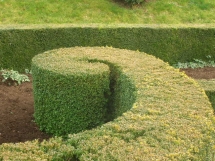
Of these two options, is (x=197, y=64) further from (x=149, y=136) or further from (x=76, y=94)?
(x=149, y=136)

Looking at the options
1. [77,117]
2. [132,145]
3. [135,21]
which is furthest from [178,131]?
[135,21]

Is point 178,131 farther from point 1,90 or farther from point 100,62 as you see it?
point 1,90

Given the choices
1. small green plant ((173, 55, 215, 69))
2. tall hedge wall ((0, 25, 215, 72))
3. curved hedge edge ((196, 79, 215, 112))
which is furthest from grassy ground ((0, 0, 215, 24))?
curved hedge edge ((196, 79, 215, 112))

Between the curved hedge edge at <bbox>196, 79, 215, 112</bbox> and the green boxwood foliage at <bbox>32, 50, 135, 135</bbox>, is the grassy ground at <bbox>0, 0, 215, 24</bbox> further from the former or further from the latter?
the curved hedge edge at <bbox>196, 79, 215, 112</bbox>

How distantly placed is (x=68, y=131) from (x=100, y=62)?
54.9 inches

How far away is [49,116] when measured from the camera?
6879mm

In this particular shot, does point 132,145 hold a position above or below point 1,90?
above

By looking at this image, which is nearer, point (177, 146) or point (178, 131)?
point (177, 146)

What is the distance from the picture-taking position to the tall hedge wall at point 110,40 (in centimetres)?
1024

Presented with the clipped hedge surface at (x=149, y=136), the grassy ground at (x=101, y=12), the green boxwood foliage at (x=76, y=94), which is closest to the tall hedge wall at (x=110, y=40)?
the grassy ground at (x=101, y=12)

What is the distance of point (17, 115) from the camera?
7574 millimetres

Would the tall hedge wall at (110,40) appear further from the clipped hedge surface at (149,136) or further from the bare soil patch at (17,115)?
the clipped hedge surface at (149,136)

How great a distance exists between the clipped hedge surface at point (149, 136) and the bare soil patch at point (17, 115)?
228cm

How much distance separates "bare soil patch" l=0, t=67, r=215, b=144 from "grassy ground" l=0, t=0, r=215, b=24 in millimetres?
5239
